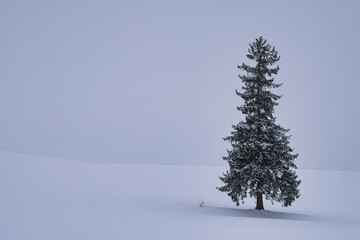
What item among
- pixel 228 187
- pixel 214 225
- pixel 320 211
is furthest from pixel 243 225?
pixel 320 211

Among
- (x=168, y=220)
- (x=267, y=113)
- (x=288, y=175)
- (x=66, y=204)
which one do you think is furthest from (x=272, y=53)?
(x=66, y=204)

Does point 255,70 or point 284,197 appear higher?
point 255,70

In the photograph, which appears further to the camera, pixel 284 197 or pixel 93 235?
pixel 284 197

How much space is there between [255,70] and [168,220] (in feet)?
44.4

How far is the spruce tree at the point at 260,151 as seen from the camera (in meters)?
21.7

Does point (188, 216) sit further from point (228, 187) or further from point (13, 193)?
point (13, 193)

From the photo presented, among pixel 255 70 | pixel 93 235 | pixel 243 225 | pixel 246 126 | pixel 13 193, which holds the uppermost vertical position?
pixel 255 70

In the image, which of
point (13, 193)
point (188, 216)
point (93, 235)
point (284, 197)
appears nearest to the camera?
point (93, 235)

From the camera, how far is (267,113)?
2342 cm

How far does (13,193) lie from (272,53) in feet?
62.3

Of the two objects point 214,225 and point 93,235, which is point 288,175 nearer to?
point 214,225

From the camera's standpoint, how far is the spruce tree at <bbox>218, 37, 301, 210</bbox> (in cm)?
2171

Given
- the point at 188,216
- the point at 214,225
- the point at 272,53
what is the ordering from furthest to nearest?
the point at 272,53
the point at 188,216
the point at 214,225

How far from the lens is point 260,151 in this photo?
2228 cm
